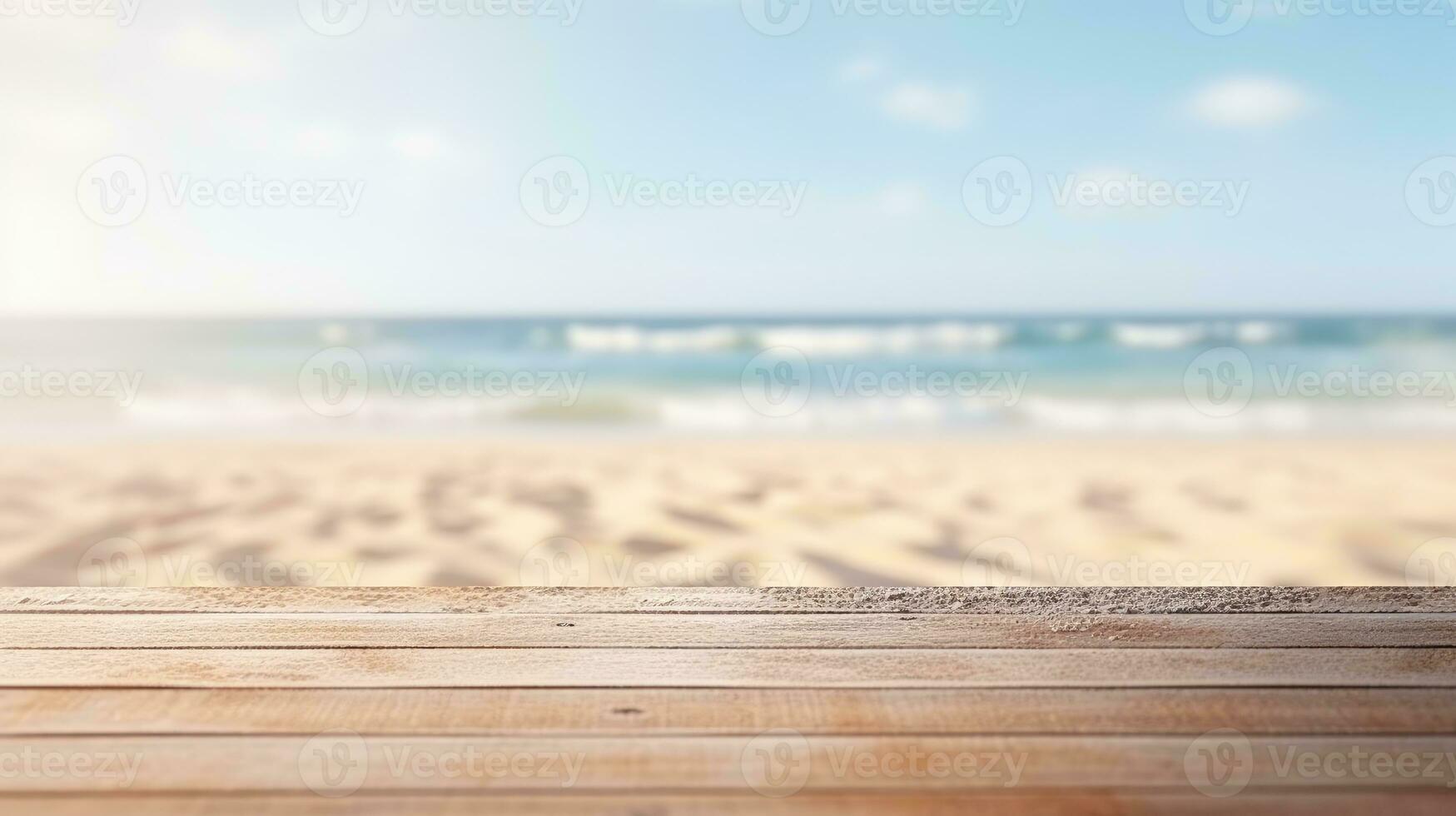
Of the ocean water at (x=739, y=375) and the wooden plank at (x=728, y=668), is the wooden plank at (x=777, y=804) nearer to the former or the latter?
the wooden plank at (x=728, y=668)

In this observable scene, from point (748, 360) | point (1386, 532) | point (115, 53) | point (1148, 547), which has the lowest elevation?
point (1148, 547)

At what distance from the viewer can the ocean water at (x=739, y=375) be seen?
24.3 ft

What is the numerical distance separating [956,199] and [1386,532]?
30.4ft

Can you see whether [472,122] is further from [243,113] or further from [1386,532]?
[1386,532]

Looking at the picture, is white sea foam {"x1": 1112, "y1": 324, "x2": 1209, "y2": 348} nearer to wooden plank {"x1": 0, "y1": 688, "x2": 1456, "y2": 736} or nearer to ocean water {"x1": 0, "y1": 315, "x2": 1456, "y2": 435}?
ocean water {"x1": 0, "y1": 315, "x2": 1456, "y2": 435}

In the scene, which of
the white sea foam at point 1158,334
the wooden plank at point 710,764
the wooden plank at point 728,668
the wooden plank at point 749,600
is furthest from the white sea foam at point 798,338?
the wooden plank at point 710,764

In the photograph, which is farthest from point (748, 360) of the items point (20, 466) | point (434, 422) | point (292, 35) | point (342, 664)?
point (342, 664)

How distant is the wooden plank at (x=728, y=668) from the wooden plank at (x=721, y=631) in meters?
0.02

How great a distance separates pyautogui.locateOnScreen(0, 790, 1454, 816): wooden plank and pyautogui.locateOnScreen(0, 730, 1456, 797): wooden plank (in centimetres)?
2

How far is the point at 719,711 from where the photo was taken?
1.04 metres

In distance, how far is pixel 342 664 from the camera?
1170mm

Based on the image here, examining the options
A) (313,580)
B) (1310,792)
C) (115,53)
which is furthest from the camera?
(115,53)

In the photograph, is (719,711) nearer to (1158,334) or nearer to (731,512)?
(731,512)

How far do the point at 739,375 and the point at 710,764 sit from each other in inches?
364
